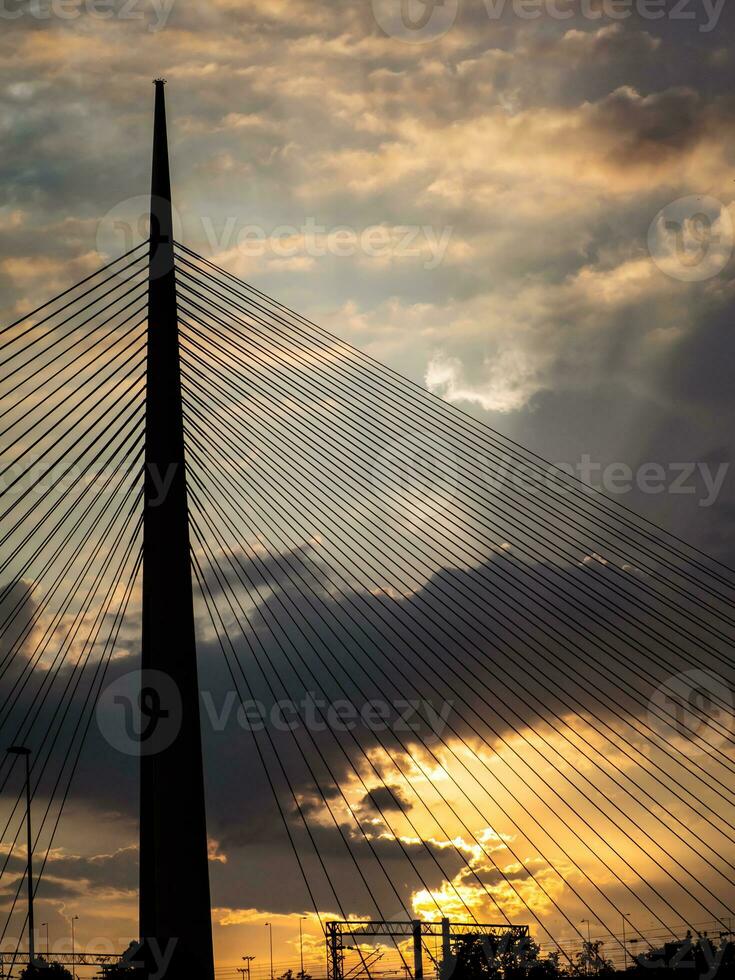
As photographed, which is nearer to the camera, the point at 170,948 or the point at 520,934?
the point at 170,948

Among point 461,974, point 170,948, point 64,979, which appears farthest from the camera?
point 461,974

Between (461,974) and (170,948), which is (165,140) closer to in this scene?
(170,948)

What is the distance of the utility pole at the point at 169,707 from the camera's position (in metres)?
22.5

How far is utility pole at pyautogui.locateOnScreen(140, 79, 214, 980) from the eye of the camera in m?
22.5

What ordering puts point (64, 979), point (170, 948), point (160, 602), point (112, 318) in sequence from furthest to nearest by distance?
1. point (64, 979)
2. point (112, 318)
3. point (160, 602)
4. point (170, 948)

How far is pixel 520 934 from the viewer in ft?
196

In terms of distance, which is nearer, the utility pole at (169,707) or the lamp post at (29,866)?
the utility pole at (169,707)

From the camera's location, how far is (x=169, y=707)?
23.0 m

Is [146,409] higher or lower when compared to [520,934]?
higher

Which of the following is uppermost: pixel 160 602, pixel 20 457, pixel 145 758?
pixel 20 457

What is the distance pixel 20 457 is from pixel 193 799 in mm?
6806

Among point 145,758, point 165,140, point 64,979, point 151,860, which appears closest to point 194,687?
point 145,758

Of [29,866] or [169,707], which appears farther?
[29,866]

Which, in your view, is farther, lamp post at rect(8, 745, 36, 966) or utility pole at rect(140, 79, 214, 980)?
lamp post at rect(8, 745, 36, 966)
